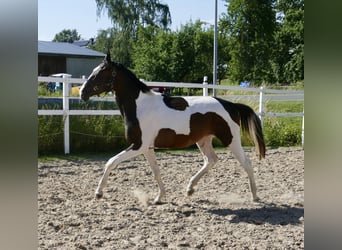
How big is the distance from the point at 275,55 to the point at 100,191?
53.8 ft

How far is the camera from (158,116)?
3.75 metres

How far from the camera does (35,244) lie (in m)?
0.56

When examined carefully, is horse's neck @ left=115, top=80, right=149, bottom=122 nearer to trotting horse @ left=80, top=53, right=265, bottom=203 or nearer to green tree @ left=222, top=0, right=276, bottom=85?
trotting horse @ left=80, top=53, right=265, bottom=203

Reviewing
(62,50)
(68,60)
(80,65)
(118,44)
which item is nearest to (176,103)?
(62,50)

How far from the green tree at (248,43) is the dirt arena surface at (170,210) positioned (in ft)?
41.9

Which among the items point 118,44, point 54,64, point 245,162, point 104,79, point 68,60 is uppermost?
point 118,44

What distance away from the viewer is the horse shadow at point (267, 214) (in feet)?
10.5

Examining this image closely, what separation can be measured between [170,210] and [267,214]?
2.64ft

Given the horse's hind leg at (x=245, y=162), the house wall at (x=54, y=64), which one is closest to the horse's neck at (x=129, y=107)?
the horse's hind leg at (x=245, y=162)

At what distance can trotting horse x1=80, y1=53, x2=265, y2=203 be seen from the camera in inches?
146

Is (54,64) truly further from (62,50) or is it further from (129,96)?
(129,96)

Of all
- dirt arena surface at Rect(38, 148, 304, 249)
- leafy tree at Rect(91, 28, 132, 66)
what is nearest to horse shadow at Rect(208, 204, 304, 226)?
dirt arena surface at Rect(38, 148, 304, 249)
